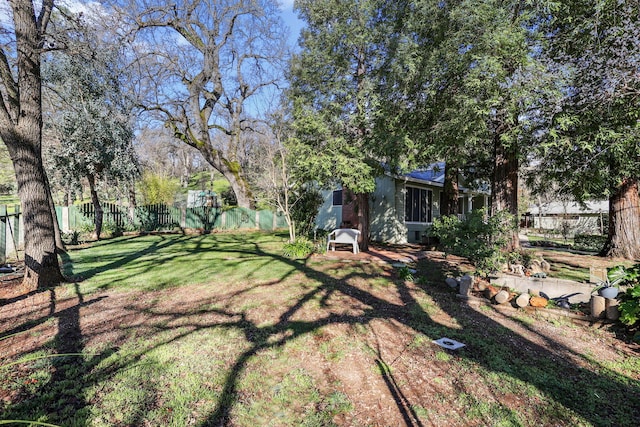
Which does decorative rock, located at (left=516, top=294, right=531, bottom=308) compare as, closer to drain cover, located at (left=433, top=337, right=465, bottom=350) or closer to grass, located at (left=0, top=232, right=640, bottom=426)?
grass, located at (left=0, top=232, right=640, bottom=426)

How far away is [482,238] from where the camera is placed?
6309 mm

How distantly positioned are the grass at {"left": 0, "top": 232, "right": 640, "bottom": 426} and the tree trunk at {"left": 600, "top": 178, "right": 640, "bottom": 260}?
7.68 m

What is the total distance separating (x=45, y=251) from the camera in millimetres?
5902

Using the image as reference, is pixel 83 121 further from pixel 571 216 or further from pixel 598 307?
pixel 571 216

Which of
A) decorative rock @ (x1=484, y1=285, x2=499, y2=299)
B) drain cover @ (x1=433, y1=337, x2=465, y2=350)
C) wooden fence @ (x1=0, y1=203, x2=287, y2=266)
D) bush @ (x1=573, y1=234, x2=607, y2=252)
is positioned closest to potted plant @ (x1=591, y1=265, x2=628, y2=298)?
decorative rock @ (x1=484, y1=285, x2=499, y2=299)

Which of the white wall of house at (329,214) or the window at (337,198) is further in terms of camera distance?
the white wall of house at (329,214)

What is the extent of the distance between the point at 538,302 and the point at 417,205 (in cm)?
987

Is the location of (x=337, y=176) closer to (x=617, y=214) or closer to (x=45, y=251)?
(x=45, y=251)

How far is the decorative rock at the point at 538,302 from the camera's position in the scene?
5305 mm

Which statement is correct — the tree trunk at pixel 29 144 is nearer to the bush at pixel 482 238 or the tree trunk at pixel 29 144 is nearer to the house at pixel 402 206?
the bush at pixel 482 238

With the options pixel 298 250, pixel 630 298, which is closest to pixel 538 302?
→ pixel 630 298

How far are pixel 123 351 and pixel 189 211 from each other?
15492 millimetres

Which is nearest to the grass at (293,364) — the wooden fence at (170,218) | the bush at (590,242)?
the wooden fence at (170,218)

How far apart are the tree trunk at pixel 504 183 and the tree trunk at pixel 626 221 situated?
13.9 feet
